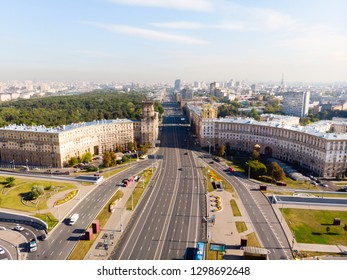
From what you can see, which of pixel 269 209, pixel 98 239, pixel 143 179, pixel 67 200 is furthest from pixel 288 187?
pixel 67 200

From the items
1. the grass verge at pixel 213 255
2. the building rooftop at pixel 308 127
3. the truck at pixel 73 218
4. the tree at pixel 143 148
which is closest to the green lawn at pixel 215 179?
the grass verge at pixel 213 255

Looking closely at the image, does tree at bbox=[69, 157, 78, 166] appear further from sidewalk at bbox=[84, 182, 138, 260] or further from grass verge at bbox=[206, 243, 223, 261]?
grass verge at bbox=[206, 243, 223, 261]

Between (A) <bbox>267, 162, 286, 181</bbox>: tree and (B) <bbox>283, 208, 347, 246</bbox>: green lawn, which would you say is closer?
(B) <bbox>283, 208, 347, 246</bbox>: green lawn

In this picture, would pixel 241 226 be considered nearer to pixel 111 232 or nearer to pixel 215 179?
pixel 111 232

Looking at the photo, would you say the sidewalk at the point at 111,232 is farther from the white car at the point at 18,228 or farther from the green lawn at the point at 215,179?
the green lawn at the point at 215,179

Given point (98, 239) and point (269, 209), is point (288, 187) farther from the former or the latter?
point (98, 239)

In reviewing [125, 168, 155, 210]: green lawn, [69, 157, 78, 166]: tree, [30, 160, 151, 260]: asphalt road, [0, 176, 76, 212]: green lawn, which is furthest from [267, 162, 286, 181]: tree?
[69, 157, 78, 166]: tree
